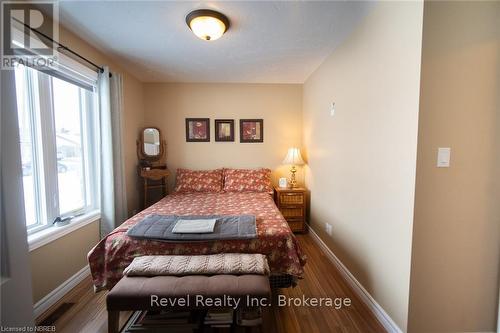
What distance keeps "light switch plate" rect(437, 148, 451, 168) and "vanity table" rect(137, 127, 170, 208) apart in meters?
2.98

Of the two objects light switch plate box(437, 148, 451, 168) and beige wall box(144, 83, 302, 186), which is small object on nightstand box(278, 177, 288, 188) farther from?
light switch plate box(437, 148, 451, 168)

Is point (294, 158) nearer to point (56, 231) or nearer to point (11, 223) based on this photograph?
point (56, 231)

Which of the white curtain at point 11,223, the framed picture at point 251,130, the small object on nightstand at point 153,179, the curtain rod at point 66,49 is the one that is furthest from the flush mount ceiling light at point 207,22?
the small object on nightstand at point 153,179

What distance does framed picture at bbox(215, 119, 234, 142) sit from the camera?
338cm

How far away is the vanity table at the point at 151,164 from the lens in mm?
2982

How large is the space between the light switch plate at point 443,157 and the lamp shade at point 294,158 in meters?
1.98

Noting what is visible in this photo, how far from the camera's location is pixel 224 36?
77.3 inches

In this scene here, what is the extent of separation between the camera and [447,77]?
3.89ft

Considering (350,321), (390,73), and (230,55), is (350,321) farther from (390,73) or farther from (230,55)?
(230,55)

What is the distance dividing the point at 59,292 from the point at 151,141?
6.68 ft

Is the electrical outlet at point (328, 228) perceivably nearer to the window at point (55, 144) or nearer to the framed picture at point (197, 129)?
the framed picture at point (197, 129)

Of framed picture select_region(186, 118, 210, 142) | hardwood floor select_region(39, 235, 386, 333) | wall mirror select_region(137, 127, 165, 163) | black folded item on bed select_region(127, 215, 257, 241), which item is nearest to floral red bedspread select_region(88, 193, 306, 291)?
black folded item on bed select_region(127, 215, 257, 241)

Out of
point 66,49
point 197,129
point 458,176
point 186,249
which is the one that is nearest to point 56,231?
point 186,249

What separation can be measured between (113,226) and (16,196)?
68.7 inches
